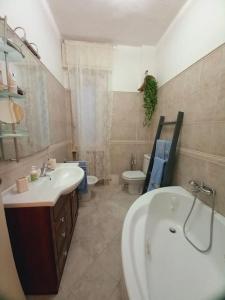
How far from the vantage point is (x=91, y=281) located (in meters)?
1.17

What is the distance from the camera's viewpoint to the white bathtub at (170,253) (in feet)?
2.85

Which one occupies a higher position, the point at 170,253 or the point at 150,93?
the point at 150,93

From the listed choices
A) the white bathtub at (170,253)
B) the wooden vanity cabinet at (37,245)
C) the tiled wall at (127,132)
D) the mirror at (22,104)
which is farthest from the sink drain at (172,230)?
the mirror at (22,104)

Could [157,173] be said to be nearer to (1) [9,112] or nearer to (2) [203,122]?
(2) [203,122]

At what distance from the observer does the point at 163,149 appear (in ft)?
6.66

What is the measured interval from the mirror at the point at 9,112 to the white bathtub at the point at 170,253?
3.80 feet

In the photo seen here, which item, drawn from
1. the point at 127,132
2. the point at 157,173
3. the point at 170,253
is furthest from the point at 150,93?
the point at 170,253

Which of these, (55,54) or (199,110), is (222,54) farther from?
(55,54)

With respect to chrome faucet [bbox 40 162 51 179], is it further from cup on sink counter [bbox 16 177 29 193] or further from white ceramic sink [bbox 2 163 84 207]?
cup on sink counter [bbox 16 177 29 193]

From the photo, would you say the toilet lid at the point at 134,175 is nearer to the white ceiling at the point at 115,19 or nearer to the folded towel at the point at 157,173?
the folded towel at the point at 157,173

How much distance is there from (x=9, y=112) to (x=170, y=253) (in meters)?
1.73

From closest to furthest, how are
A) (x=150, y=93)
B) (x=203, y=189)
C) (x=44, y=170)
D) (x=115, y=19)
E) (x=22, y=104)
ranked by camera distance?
(x=22, y=104)
(x=203, y=189)
(x=44, y=170)
(x=115, y=19)
(x=150, y=93)

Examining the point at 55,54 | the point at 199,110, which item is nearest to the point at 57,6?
the point at 55,54

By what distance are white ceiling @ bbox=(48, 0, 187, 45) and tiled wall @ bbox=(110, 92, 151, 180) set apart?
880 mm
